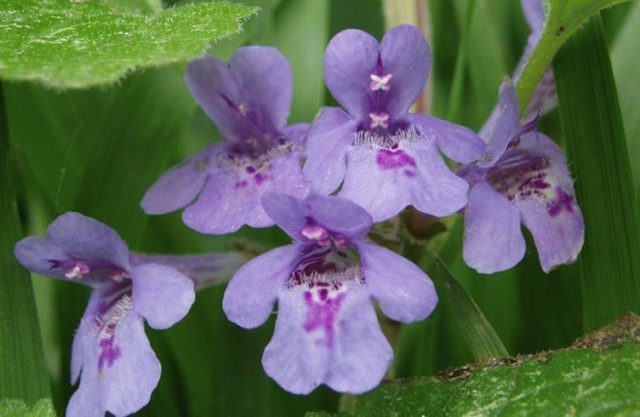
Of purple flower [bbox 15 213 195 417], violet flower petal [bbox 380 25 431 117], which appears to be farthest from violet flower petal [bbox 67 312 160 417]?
violet flower petal [bbox 380 25 431 117]

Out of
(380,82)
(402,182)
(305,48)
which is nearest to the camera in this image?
(402,182)

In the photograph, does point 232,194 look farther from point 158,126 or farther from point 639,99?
point 639,99

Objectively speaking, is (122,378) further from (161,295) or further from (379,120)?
(379,120)

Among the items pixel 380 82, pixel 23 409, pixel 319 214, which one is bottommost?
pixel 23 409

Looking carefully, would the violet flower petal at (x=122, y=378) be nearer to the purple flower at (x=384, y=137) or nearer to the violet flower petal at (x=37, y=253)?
the violet flower petal at (x=37, y=253)

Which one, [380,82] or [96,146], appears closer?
[380,82]

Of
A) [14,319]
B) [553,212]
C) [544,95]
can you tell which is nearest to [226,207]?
[14,319]

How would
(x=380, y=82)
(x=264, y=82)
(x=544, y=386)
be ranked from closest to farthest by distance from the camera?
1. (x=544, y=386)
2. (x=380, y=82)
3. (x=264, y=82)
